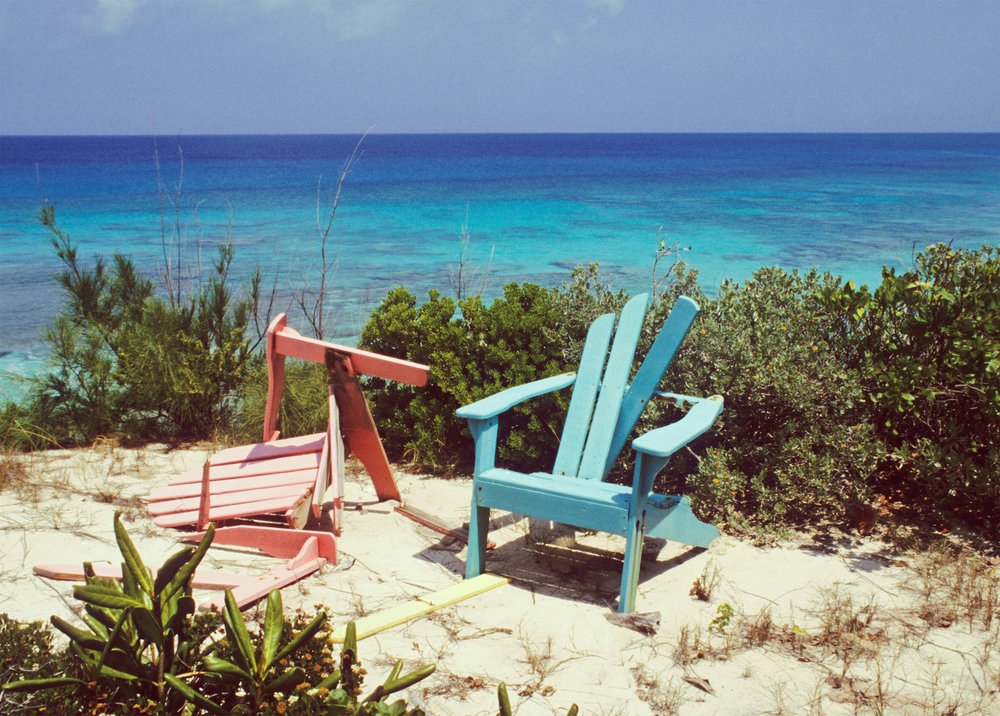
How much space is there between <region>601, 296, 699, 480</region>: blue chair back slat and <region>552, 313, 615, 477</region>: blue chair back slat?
0.50ft

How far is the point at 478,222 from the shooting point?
86.0ft

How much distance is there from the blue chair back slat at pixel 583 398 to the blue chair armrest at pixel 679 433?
0.56 meters

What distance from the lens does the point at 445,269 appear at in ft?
58.5

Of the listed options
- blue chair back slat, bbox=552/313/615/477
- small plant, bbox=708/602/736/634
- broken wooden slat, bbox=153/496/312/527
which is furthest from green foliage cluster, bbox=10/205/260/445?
small plant, bbox=708/602/736/634

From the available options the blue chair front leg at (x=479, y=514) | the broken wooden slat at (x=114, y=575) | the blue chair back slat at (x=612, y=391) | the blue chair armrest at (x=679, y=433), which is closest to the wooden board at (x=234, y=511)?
the broken wooden slat at (x=114, y=575)

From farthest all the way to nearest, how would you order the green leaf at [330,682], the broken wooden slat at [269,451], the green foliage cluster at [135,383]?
the green foliage cluster at [135,383] < the broken wooden slat at [269,451] < the green leaf at [330,682]

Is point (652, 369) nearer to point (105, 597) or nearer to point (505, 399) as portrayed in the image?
point (505, 399)

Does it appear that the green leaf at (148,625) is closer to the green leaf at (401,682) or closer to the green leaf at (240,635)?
the green leaf at (240,635)

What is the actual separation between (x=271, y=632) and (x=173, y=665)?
0.27 m

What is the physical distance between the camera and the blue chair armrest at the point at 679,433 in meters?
3.12

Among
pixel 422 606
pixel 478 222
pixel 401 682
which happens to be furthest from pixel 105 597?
pixel 478 222

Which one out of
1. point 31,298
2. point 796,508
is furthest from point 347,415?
point 31,298

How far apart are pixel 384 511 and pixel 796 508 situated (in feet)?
6.55

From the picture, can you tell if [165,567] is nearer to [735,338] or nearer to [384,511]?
[384,511]
